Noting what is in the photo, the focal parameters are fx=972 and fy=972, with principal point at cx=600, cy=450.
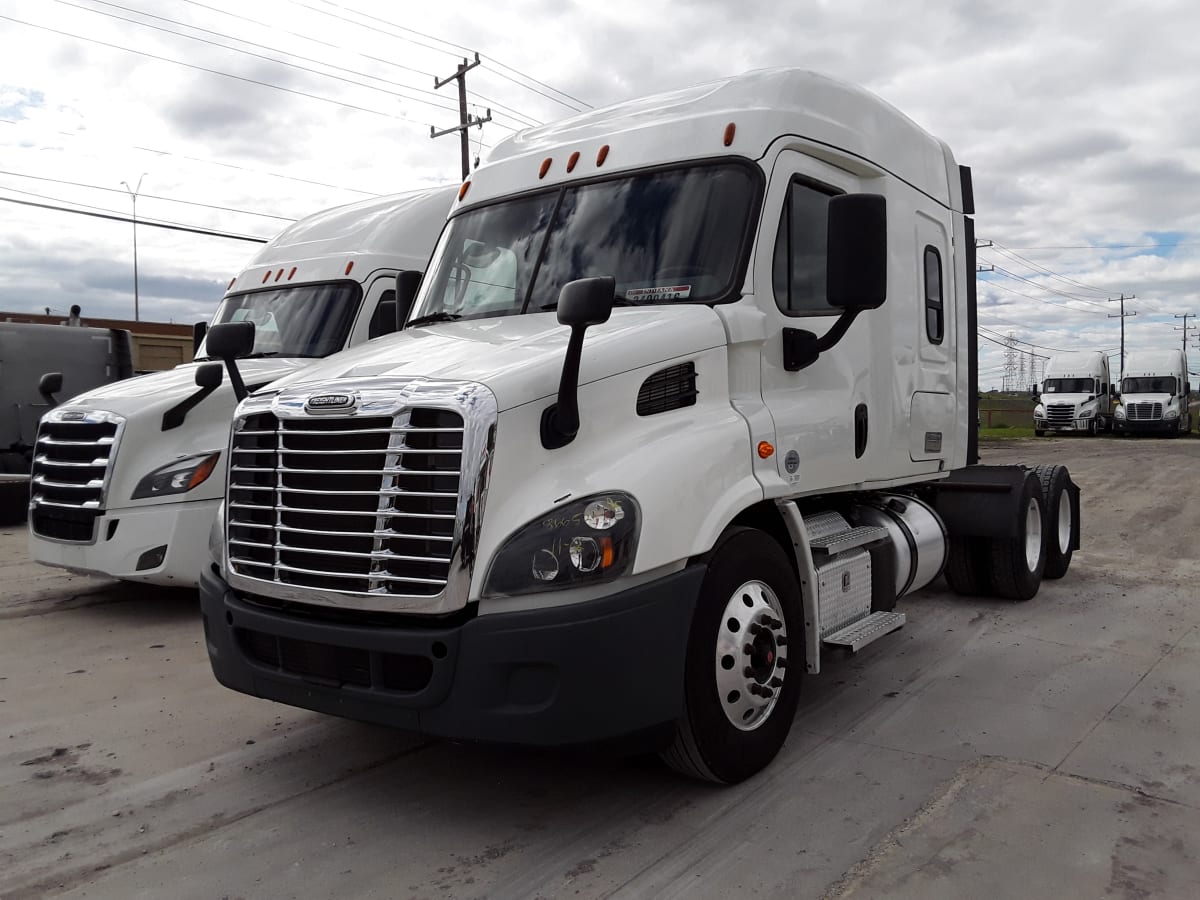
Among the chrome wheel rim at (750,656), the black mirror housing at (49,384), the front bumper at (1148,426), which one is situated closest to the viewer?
the chrome wheel rim at (750,656)

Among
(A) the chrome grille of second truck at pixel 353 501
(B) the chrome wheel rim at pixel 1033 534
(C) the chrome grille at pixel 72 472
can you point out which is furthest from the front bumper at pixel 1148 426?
(A) the chrome grille of second truck at pixel 353 501

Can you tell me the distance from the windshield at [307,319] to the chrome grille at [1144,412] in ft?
124

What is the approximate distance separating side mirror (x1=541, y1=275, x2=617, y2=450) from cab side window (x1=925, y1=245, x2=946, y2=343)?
341 cm

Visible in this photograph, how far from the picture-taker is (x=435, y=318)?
5066mm

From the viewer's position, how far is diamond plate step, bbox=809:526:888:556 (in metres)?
4.83

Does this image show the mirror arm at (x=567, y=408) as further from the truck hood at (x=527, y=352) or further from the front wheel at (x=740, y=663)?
the front wheel at (x=740, y=663)

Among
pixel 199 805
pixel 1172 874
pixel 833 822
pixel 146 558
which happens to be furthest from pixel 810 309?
pixel 146 558

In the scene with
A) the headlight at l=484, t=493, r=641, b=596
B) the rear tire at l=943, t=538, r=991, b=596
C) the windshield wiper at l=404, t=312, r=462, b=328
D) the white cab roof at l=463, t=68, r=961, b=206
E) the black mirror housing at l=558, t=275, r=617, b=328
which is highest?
the white cab roof at l=463, t=68, r=961, b=206

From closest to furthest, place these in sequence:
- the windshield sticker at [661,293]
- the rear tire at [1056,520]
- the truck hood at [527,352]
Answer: the truck hood at [527,352] < the windshield sticker at [661,293] < the rear tire at [1056,520]

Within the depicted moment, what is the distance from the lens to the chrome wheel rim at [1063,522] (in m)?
8.34

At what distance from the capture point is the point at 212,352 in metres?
4.60

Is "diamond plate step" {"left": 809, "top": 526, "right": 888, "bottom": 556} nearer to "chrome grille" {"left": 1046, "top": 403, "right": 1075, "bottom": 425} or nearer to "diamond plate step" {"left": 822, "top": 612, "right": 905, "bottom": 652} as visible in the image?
"diamond plate step" {"left": 822, "top": 612, "right": 905, "bottom": 652}

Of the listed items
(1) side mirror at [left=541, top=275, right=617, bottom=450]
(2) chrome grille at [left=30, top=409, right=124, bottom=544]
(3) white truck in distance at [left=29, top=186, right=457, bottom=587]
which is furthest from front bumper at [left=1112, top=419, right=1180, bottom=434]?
(1) side mirror at [left=541, top=275, right=617, bottom=450]

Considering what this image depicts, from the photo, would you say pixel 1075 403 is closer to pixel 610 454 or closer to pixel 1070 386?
pixel 1070 386
